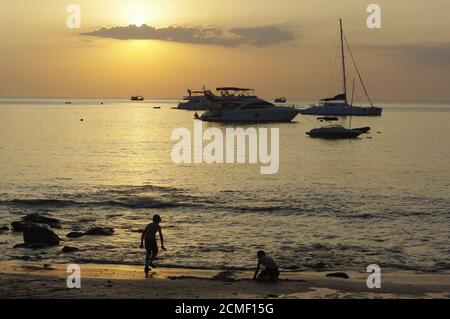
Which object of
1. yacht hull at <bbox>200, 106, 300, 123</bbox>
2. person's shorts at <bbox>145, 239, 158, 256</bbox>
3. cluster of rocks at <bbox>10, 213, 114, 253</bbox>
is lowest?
cluster of rocks at <bbox>10, 213, 114, 253</bbox>

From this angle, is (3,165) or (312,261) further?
(3,165)

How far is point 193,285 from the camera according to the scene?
57.1ft

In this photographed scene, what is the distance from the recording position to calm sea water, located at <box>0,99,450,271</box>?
23.0 m

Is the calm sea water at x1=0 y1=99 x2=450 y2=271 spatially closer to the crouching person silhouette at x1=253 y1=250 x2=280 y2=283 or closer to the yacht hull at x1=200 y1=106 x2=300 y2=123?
the crouching person silhouette at x1=253 y1=250 x2=280 y2=283

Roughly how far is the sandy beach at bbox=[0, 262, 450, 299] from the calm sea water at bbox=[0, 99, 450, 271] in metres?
1.47

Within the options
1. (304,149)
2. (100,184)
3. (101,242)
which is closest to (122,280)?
(101,242)

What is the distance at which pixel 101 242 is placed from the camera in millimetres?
24625

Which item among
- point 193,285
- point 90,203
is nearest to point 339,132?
point 90,203
